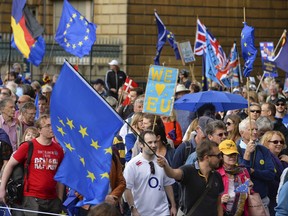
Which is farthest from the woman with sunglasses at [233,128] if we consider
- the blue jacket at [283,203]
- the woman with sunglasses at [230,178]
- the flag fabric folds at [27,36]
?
the flag fabric folds at [27,36]

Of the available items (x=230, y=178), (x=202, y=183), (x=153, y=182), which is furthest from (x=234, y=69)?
(x=202, y=183)

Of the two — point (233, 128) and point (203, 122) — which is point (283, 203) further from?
point (233, 128)

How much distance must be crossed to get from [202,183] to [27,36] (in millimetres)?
13119

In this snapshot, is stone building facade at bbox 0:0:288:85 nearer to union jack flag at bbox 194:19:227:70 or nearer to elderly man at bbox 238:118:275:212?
union jack flag at bbox 194:19:227:70

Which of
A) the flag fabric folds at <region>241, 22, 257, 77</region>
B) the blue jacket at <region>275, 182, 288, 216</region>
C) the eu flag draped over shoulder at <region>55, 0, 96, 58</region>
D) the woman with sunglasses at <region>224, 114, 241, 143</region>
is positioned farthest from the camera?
the eu flag draped over shoulder at <region>55, 0, 96, 58</region>

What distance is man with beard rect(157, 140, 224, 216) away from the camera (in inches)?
409

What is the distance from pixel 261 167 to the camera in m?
12.3

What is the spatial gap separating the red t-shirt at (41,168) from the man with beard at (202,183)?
1.28 meters

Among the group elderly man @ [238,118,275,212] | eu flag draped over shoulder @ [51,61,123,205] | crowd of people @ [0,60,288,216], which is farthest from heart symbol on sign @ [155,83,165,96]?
eu flag draped over shoulder @ [51,61,123,205]

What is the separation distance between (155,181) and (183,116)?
19.2 feet

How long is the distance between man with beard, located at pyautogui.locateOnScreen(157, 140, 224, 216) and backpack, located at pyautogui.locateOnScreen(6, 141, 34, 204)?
4.91 feet

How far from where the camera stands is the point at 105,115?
9273 mm

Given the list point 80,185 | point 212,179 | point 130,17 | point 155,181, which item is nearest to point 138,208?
point 155,181

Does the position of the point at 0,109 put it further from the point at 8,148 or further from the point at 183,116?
the point at 183,116
